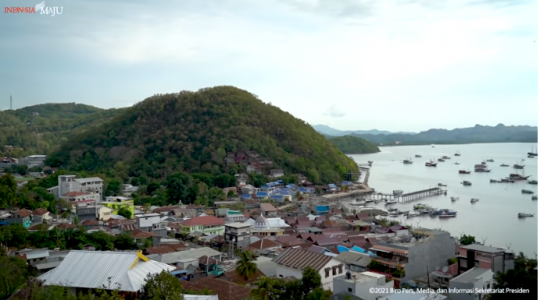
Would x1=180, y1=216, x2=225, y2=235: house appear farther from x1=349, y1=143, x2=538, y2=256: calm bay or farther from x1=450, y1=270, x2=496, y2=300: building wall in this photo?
x1=450, y1=270, x2=496, y2=300: building wall

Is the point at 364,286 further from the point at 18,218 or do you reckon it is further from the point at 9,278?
the point at 18,218

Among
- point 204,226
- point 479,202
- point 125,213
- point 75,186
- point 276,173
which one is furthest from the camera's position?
point 276,173

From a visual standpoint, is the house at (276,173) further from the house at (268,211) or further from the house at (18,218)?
the house at (18,218)

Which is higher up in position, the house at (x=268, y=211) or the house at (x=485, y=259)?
the house at (x=485, y=259)

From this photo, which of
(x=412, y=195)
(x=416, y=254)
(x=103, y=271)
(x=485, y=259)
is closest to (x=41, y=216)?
(x=103, y=271)

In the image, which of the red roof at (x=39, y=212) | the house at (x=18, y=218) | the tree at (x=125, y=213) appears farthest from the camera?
the tree at (x=125, y=213)

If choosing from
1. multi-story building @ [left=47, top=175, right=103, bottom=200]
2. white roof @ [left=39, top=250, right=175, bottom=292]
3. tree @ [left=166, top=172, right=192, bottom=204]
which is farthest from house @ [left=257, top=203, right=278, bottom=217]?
white roof @ [left=39, top=250, right=175, bottom=292]

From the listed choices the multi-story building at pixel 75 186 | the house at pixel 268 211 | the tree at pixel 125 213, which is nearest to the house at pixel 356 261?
the house at pixel 268 211
